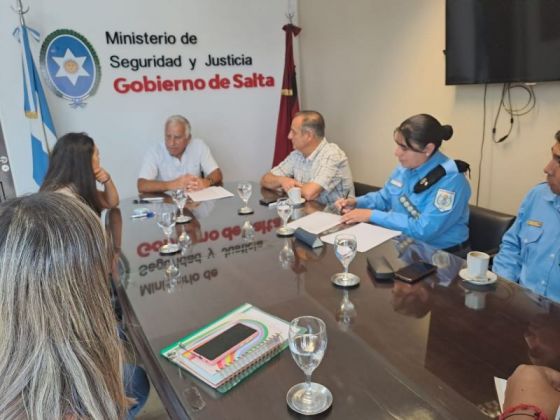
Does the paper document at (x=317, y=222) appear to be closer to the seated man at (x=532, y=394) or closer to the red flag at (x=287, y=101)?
the seated man at (x=532, y=394)

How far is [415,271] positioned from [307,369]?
63 cm

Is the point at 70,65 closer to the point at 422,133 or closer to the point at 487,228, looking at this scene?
the point at 422,133

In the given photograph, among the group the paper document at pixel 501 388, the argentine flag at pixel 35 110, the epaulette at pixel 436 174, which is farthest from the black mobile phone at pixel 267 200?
the argentine flag at pixel 35 110

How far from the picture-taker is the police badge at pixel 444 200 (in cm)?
181

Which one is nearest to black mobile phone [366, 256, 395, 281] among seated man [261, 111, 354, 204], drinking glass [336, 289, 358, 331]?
drinking glass [336, 289, 358, 331]

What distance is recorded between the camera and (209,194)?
2615 millimetres

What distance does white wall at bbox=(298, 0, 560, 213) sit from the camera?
2.55 m

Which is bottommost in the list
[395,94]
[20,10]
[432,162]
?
[432,162]

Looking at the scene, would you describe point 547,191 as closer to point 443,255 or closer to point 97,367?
point 443,255

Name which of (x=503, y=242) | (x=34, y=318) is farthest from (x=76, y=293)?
(x=503, y=242)

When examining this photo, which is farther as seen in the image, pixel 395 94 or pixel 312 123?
pixel 395 94

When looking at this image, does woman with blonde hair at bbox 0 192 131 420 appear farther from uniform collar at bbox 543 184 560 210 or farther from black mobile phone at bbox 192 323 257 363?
uniform collar at bbox 543 184 560 210

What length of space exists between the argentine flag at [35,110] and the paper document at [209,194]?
1.41 metres

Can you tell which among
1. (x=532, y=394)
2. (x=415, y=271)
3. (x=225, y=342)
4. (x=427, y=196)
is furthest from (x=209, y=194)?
(x=532, y=394)
